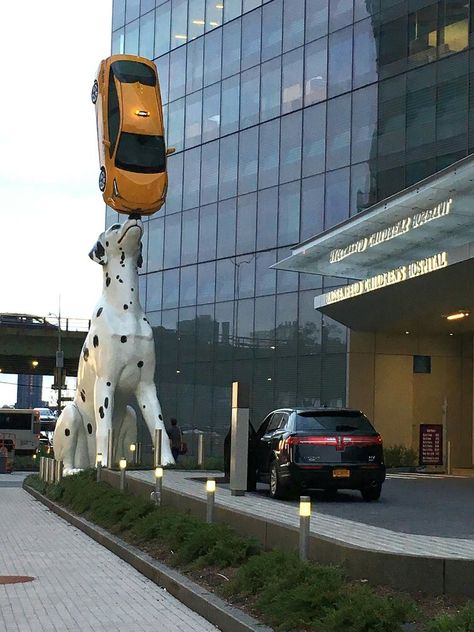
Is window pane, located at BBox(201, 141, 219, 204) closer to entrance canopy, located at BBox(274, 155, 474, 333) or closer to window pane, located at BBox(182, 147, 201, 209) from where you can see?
window pane, located at BBox(182, 147, 201, 209)

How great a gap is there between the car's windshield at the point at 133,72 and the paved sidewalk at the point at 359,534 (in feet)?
38.4

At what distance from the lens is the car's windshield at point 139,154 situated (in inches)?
964

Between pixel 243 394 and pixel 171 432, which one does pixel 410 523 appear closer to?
pixel 243 394

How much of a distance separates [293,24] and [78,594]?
31.3m

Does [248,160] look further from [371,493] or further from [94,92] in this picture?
[371,493]

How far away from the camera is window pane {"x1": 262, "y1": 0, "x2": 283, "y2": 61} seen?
39531 mm

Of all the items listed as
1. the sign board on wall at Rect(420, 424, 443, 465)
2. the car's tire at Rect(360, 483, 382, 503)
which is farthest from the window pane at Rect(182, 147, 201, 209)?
the car's tire at Rect(360, 483, 382, 503)

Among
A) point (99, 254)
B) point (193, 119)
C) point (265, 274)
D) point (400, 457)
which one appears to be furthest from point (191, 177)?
point (99, 254)

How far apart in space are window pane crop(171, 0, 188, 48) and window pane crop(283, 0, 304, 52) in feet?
26.4

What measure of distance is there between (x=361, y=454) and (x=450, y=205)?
747cm

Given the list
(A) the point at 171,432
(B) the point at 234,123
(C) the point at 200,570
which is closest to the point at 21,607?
(C) the point at 200,570

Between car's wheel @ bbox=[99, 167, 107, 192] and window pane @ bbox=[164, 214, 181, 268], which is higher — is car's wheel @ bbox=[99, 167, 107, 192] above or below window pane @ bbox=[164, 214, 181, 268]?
below

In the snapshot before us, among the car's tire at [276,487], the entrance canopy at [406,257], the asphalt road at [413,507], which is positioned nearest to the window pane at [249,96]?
the entrance canopy at [406,257]

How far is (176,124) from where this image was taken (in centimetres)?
4591
